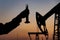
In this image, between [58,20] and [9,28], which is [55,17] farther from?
[9,28]

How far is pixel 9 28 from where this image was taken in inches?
2908

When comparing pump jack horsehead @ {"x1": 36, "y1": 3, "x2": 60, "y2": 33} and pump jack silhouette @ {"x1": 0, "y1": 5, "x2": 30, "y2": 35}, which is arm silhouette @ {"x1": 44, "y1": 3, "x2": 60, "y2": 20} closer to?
pump jack horsehead @ {"x1": 36, "y1": 3, "x2": 60, "y2": 33}

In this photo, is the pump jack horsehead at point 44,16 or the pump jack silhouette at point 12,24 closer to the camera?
the pump jack silhouette at point 12,24

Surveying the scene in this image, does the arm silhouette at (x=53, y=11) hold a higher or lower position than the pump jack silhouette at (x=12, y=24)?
higher

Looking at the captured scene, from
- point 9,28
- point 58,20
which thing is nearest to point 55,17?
point 58,20

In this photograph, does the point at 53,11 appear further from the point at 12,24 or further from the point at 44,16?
the point at 12,24

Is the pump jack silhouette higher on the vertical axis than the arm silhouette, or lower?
lower

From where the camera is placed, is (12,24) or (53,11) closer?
(12,24)

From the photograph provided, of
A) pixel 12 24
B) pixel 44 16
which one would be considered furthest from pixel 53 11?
pixel 12 24

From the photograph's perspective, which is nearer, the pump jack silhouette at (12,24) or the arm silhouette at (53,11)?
the pump jack silhouette at (12,24)

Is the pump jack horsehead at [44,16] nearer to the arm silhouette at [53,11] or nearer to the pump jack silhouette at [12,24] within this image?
the arm silhouette at [53,11]

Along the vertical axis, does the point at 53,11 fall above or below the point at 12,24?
above

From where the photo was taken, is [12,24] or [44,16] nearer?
[12,24]

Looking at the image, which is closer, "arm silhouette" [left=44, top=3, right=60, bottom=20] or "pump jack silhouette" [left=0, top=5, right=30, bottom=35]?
"pump jack silhouette" [left=0, top=5, right=30, bottom=35]
